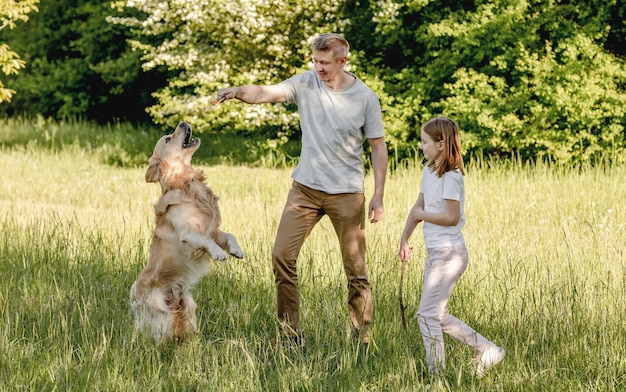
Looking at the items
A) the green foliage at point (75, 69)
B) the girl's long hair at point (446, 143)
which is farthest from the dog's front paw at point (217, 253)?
the green foliage at point (75, 69)

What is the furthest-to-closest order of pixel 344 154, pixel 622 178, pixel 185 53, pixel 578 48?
pixel 185 53 → pixel 578 48 → pixel 622 178 → pixel 344 154

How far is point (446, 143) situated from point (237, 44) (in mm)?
12502

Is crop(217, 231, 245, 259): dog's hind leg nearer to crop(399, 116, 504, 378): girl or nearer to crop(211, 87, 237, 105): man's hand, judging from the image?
crop(211, 87, 237, 105): man's hand

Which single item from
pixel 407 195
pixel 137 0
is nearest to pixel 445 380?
pixel 407 195

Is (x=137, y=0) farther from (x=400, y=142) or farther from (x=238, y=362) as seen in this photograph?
(x=238, y=362)

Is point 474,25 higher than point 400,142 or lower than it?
higher

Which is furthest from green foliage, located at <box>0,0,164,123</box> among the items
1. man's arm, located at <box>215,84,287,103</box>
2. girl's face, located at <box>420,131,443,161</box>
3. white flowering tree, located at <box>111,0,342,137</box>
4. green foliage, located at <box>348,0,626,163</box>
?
girl's face, located at <box>420,131,443,161</box>

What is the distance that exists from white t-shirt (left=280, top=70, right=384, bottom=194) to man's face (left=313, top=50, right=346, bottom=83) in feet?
0.31

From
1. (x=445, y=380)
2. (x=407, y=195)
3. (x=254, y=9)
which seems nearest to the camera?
(x=445, y=380)

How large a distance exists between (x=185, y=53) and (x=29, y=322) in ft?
40.3

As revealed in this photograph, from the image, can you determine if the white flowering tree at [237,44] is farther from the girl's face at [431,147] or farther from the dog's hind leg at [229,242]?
the girl's face at [431,147]

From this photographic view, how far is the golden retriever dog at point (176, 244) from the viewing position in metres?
5.62

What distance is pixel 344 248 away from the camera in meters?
5.81

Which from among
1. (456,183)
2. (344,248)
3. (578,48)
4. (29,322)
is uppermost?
(578,48)
